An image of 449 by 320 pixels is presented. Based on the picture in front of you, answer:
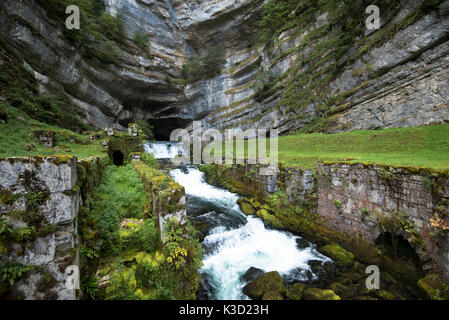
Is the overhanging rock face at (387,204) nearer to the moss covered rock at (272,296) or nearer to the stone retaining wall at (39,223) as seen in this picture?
the moss covered rock at (272,296)

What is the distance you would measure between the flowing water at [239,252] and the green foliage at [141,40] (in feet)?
95.9

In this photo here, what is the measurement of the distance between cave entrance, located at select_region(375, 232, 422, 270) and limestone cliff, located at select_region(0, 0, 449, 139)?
7816 mm

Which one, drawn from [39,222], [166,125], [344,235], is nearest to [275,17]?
[166,125]

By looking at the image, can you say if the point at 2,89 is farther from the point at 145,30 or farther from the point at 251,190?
the point at 145,30

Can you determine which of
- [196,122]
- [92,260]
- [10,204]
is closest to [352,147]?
[92,260]

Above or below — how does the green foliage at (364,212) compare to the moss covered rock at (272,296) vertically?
above

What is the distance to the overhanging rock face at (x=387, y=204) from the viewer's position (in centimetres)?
394

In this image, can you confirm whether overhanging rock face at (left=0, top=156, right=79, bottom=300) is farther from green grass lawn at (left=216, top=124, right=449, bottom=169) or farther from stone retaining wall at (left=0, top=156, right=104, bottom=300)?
green grass lawn at (left=216, top=124, right=449, bottom=169)

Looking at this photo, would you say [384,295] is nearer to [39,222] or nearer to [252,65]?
[39,222]

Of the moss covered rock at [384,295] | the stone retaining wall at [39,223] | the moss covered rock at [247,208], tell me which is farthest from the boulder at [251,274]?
the stone retaining wall at [39,223]

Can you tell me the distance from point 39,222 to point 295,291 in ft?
17.2

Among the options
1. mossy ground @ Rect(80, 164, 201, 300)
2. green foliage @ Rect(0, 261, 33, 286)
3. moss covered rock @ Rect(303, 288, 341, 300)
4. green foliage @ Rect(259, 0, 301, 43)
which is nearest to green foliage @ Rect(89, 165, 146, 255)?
mossy ground @ Rect(80, 164, 201, 300)

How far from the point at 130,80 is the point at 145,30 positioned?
32.4ft

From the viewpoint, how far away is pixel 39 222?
2357 millimetres
